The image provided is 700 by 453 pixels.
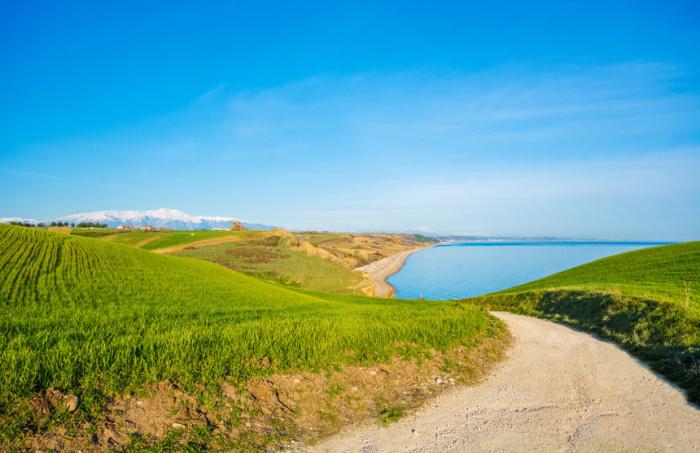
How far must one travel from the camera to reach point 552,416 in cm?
863

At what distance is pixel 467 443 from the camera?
24.5ft

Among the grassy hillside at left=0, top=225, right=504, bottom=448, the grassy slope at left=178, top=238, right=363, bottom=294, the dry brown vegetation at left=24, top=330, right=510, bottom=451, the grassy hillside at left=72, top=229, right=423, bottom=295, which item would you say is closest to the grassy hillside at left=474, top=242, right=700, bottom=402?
the grassy hillside at left=0, top=225, right=504, bottom=448

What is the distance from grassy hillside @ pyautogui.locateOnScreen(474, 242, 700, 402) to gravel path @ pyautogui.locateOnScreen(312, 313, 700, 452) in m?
1.27

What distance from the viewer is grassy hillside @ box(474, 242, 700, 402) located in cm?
1216

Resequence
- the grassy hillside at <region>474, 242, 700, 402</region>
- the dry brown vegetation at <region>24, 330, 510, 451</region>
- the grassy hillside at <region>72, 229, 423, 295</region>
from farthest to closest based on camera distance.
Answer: the grassy hillside at <region>72, 229, 423, 295</region>, the grassy hillside at <region>474, 242, 700, 402</region>, the dry brown vegetation at <region>24, 330, 510, 451</region>

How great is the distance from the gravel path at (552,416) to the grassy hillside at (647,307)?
127 cm

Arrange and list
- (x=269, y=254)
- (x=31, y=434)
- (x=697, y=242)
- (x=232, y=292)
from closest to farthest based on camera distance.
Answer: (x=31, y=434) < (x=232, y=292) < (x=697, y=242) < (x=269, y=254)

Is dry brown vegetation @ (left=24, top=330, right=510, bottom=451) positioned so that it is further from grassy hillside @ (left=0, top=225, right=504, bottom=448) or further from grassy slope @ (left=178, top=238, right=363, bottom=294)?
grassy slope @ (left=178, top=238, right=363, bottom=294)

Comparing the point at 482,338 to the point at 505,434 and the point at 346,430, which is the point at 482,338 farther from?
the point at 346,430

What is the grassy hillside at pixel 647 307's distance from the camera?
39.9 feet

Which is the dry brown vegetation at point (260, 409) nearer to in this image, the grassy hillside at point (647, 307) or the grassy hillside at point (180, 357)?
the grassy hillside at point (180, 357)

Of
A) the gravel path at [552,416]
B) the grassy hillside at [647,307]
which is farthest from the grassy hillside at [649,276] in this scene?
the gravel path at [552,416]

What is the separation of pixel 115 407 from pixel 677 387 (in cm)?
1437

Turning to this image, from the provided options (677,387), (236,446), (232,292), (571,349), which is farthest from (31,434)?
(232,292)
